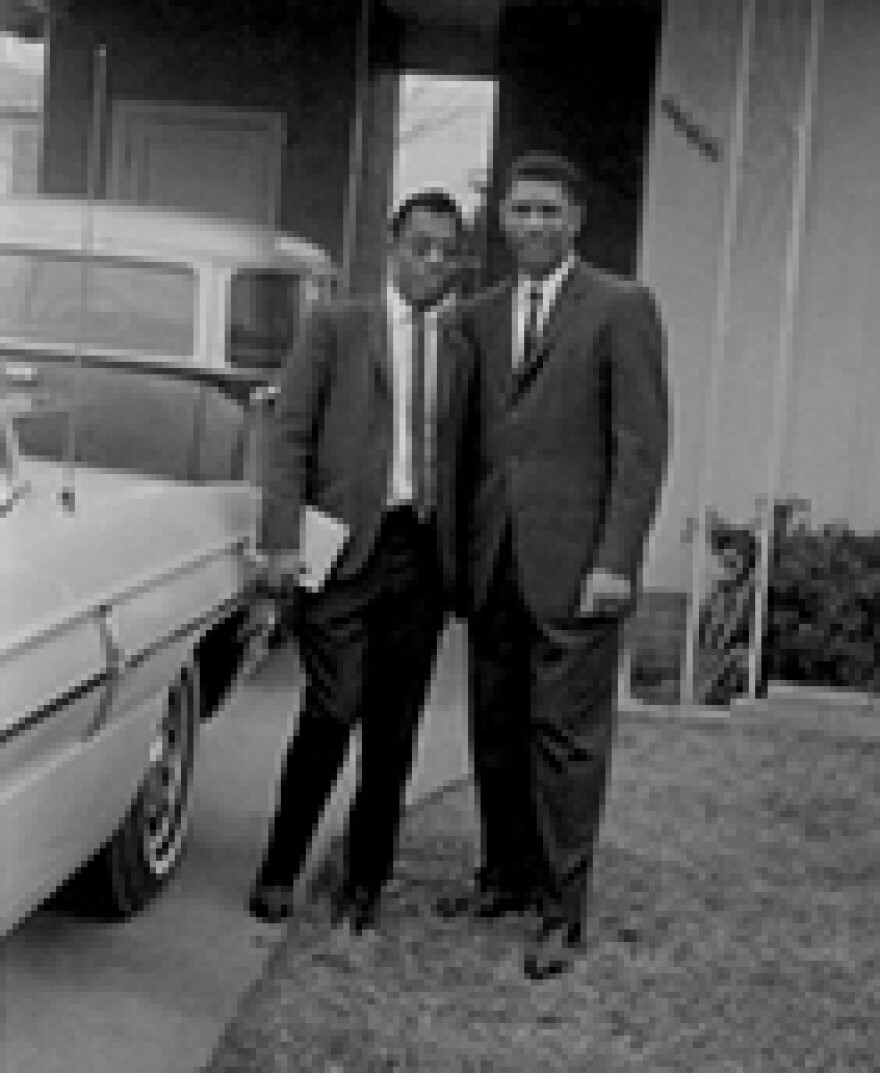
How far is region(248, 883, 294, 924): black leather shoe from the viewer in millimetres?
5125

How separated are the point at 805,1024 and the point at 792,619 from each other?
4136 millimetres

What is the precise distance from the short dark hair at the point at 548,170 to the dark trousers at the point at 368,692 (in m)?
0.82

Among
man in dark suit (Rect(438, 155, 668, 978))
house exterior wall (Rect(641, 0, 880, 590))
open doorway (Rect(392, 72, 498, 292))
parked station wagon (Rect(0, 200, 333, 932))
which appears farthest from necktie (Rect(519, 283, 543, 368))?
house exterior wall (Rect(641, 0, 880, 590))

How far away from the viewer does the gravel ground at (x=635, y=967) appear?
14.0ft

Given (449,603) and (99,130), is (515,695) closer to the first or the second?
(449,603)

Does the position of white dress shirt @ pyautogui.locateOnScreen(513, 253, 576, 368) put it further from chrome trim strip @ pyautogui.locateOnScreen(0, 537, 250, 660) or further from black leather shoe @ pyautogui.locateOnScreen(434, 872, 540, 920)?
black leather shoe @ pyautogui.locateOnScreen(434, 872, 540, 920)

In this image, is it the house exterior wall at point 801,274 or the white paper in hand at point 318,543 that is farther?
the house exterior wall at point 801,274

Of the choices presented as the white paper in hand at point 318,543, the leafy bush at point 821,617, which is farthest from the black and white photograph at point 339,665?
the leafy bush at point 821,617

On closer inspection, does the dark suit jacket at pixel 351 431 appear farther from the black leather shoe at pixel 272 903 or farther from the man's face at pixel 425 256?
the black leather shoe at pixel 272 903

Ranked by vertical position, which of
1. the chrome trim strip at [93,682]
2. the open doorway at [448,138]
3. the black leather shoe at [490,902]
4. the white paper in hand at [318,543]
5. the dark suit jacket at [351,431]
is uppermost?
the open doorway at [448,138]

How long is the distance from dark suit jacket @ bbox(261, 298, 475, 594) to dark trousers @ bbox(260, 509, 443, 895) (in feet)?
0.20

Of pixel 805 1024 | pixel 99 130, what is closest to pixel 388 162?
pixel 99 130

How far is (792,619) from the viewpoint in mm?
8594

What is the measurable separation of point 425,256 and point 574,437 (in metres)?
0.54
